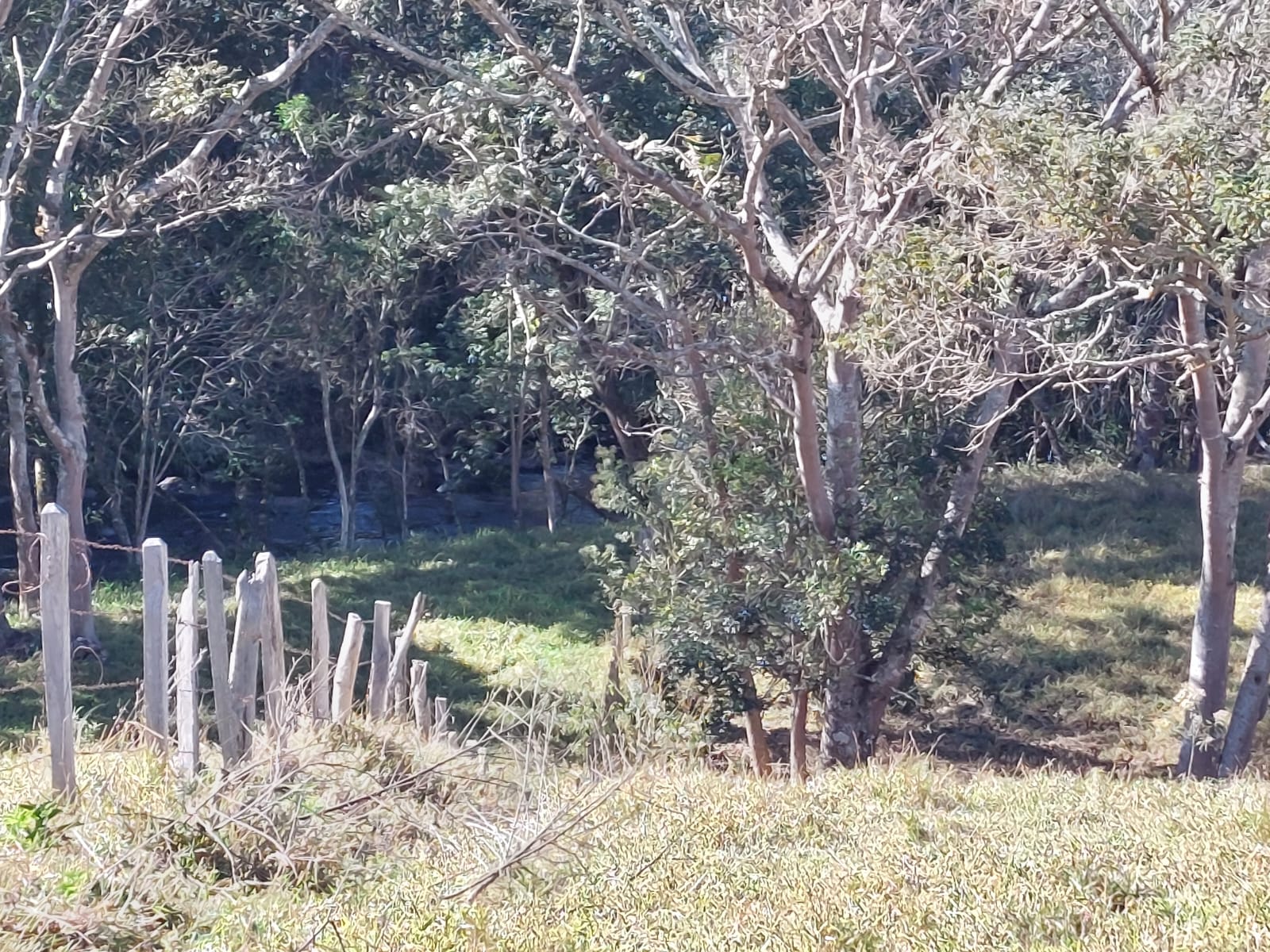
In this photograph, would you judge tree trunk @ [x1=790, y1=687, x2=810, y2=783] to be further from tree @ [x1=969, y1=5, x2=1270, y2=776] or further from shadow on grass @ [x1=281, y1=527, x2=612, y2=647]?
shadow on grass @ [x1=281, y1=527, x2=612, y2=647]

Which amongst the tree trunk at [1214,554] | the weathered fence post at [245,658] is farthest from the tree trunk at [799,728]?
the weathered fence post at [245,658]

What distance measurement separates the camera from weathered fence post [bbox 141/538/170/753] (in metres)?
5.70

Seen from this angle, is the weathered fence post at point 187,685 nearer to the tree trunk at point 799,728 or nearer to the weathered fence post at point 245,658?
the weathered fence post at point 245,658

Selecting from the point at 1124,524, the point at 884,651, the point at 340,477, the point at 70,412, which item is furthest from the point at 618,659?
the point at 340,477

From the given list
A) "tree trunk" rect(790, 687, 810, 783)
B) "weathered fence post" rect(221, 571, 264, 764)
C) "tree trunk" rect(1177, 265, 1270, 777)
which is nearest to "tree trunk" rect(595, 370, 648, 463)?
"tree trunk" rect(790, 687, 810, 783)

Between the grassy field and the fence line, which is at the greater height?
the fence line

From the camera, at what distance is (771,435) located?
11523 millimetres

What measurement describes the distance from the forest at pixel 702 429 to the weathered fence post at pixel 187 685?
20cm

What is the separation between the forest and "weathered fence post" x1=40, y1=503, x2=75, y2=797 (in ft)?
0.81

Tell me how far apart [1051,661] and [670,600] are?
5873 mm

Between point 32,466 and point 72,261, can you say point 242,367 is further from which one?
point 72,261

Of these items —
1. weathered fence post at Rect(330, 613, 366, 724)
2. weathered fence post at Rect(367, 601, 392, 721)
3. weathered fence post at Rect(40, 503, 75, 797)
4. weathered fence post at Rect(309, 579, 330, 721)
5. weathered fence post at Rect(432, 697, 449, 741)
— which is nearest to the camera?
weathered fence post at Rect(40, 503, 75, 797)

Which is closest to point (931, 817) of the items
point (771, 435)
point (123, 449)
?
point (771, 435)

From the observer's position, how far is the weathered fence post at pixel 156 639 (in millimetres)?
5699
